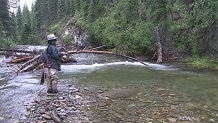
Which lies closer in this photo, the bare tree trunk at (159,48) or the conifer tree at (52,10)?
the bare tree trunk at (159,48)

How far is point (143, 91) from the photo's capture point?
10172 mm

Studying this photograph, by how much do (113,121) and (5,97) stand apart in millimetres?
4588

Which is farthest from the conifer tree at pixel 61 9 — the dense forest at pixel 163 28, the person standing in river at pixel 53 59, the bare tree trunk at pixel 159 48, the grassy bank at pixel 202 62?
the person standing in river at pixel 53 59

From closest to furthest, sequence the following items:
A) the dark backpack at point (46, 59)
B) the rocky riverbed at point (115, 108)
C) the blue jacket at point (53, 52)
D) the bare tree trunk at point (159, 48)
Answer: the rocky riverbed at point (115, 108) → the blue jacket at point (53, 52) → the dark backpack at point (46, 59) → the bare tree trunk at point (159, 48)

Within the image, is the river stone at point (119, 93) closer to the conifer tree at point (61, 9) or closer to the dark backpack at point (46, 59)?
the dark backpack at point (46, 59)

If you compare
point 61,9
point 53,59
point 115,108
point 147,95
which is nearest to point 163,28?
point 147,95

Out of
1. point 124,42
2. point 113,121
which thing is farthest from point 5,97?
point 124,42

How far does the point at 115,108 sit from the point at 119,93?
191 centimetres

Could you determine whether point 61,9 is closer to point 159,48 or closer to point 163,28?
point 163,28

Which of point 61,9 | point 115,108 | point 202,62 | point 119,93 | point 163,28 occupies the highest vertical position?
point 61,9

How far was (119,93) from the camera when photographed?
32.0ft

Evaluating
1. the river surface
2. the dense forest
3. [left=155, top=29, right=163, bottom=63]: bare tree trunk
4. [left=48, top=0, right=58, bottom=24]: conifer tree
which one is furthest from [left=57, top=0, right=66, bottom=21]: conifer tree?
the river surface

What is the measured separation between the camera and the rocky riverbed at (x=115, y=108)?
22.7 feet

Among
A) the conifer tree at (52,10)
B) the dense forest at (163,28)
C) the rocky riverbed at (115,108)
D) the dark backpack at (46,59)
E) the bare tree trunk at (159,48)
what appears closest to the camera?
the rocky riverbed at (115,108)
